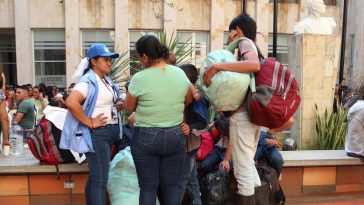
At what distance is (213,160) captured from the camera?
12.1 ft

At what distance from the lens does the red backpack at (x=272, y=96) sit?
266 centimetres

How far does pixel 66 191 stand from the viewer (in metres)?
3.71

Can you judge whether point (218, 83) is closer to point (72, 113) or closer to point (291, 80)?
point (291, 80)

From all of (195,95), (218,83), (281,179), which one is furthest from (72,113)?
(281,179)

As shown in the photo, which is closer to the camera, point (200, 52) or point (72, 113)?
point (72, 113)

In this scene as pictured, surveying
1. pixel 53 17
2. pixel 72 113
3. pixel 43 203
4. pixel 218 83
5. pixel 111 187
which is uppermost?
pixel 53 17

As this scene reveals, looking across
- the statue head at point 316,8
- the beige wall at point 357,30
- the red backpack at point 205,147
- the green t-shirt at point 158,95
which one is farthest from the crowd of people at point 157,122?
the beige wall at point 357,30

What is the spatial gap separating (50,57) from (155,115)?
16347 millimetres

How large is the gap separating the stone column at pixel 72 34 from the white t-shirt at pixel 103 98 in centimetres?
1411

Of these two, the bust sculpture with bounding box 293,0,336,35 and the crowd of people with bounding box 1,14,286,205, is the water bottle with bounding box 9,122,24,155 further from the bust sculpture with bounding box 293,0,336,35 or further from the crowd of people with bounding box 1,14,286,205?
the bust sculpture with bounding box 293,0,336,35

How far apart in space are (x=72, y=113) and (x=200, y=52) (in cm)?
1562

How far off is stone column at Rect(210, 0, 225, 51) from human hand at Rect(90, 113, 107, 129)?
15319mm

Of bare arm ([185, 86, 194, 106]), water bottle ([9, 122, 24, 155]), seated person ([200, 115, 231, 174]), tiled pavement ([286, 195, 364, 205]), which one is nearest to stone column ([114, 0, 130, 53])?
water bottle ([9, 122, 24, 155])

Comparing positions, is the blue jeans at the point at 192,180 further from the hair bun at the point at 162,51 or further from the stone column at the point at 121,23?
the stone column at the point at 121,23
